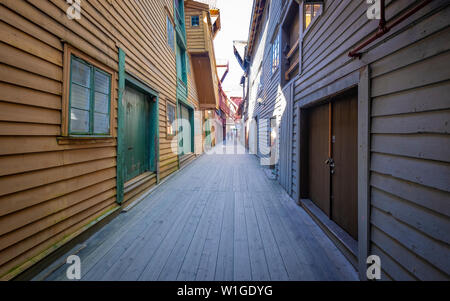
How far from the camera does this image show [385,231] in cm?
159

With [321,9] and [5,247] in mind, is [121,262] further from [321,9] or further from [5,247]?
[321,9]

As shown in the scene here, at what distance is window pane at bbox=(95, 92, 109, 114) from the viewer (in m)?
2.83

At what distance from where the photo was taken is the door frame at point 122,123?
3.37m

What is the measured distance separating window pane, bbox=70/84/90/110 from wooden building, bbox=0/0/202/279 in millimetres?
12

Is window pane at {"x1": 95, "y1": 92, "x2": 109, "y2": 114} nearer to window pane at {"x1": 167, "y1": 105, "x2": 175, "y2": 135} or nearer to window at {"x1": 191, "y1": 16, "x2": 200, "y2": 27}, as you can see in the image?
window pane at {"x1": 167, "y1": 105, "x2": 175, "y2": 135}

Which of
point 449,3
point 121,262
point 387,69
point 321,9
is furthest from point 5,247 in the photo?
point 321,9

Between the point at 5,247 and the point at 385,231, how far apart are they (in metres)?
3.24

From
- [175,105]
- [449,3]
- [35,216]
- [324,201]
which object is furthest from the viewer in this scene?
[175,105]

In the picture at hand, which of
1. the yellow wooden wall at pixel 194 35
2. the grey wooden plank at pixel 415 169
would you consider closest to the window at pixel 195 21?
the yellow wooden wall at pixel 194 35

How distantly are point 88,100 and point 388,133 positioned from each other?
11.4 feet


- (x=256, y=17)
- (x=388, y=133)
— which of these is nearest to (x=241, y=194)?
(x=388, y=133)

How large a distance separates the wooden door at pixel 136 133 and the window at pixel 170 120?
1141mm
